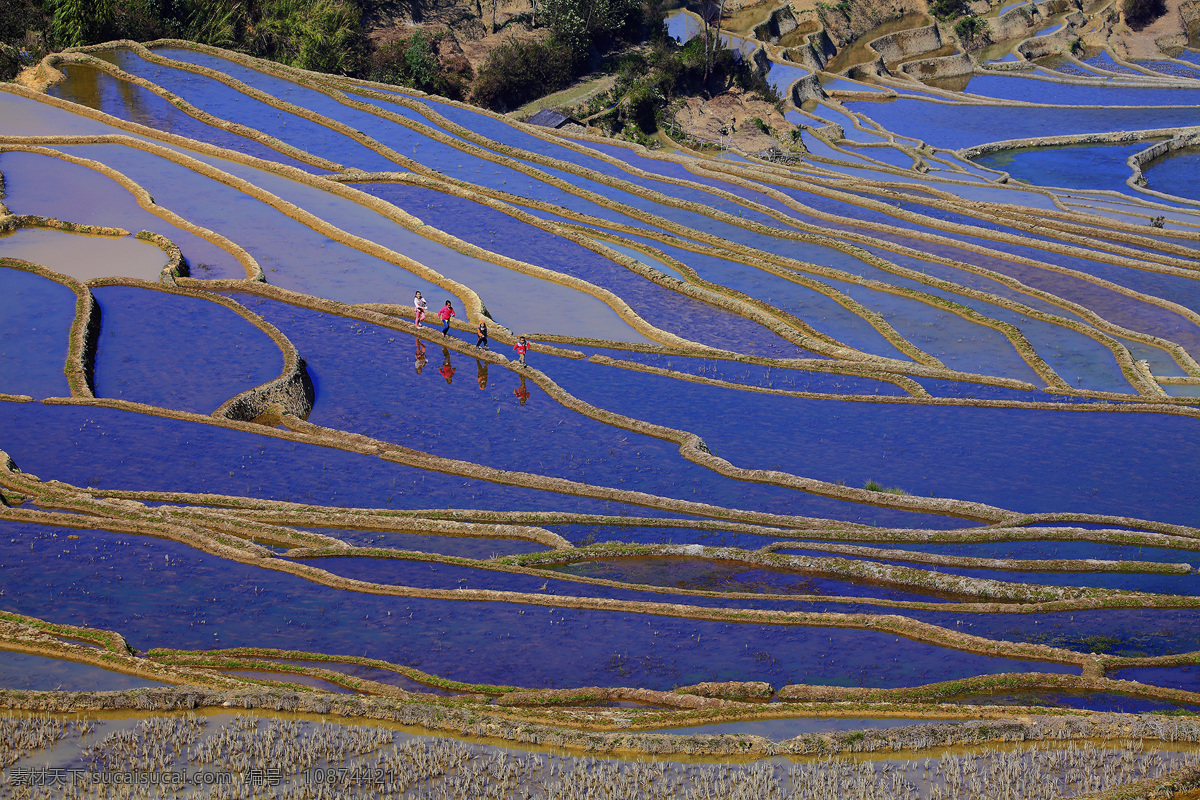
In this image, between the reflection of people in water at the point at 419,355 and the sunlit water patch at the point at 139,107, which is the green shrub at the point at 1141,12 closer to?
the sunlit water patch at the point at 139,107

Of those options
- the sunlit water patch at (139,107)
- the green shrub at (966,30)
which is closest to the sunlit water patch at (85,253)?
the sunlit water patch at (139,107)

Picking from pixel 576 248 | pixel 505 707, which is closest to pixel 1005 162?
pixel 576 248

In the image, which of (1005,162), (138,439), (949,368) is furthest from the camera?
(1005,162)

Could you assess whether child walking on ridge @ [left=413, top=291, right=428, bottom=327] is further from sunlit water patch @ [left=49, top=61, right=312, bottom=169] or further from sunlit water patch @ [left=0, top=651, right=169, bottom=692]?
sunlit water patch @ [left=49, top=61, right=312, bottom=169]

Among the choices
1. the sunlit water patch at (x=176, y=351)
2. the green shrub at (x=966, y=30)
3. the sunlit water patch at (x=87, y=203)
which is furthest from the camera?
the green shrub at (x=966, y=30)

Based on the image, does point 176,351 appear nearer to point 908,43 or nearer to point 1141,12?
point 908,43

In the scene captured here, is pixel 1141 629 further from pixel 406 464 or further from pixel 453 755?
pixel 406 464
